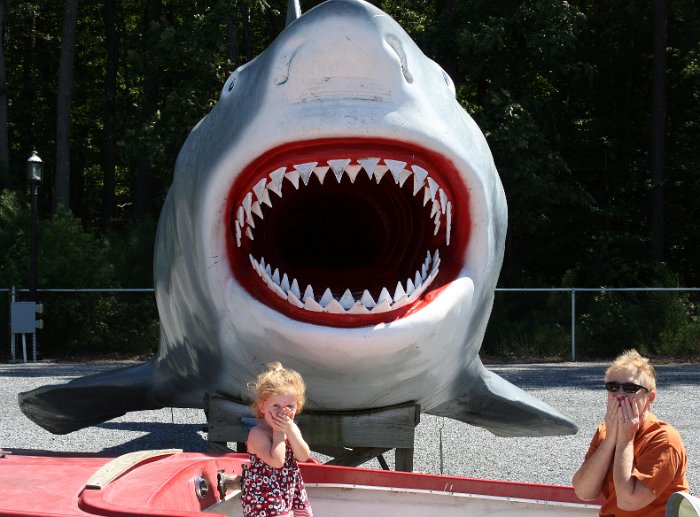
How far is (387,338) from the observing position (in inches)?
137

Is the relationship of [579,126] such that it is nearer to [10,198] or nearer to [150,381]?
[10,198]

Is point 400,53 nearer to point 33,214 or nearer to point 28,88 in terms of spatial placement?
point 33,214

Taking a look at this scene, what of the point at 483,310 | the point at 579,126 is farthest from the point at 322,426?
the point at 579,126

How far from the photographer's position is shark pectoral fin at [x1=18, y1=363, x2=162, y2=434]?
557 centimetres

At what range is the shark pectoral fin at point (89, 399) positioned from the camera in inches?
219

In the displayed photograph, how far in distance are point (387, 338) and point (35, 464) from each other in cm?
135

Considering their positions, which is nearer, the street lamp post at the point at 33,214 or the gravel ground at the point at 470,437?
the gravel ground at the point at 470,437

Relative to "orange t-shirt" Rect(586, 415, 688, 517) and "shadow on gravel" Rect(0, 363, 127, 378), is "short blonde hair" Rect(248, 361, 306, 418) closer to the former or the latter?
"orange t-shirt" Rect(586, 415, 688, 517)

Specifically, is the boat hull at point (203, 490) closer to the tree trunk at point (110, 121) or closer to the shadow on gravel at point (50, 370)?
the shadow on gravel at point (50, 370)

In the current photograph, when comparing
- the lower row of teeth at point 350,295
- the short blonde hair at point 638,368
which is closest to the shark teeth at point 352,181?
the lower row of teeth at point 350,295

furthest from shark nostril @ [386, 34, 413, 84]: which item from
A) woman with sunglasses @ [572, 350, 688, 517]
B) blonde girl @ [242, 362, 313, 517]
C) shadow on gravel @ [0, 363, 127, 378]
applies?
shadow on gravel @ [0, 363, 127, 378]

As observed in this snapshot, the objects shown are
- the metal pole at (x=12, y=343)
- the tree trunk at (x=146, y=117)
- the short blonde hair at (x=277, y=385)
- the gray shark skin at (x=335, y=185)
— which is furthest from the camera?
the tree trunk at (x=146, y=117)

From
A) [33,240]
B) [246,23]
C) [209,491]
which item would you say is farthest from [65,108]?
[209,491]

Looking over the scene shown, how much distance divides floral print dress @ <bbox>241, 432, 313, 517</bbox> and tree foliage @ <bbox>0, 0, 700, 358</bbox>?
46.4ft
